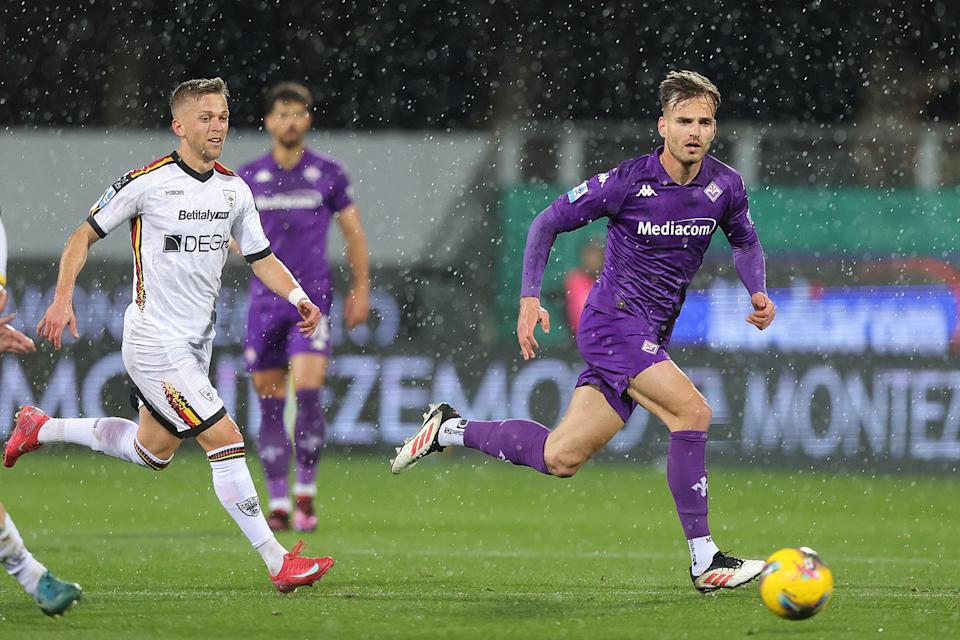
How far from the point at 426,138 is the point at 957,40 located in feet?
40.6

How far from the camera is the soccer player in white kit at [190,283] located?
669 cm

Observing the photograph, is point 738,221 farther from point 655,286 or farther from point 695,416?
point 695,416

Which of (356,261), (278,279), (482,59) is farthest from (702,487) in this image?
(482,59)

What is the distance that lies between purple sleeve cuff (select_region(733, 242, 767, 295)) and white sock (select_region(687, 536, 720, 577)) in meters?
1.13

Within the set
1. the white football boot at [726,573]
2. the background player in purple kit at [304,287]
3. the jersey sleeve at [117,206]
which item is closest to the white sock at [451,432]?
the white football boot at [726,573]

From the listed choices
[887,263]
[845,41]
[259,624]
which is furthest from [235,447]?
[845,41]

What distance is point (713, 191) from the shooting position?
703 centimetres

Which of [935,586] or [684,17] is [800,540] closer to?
[935,586]

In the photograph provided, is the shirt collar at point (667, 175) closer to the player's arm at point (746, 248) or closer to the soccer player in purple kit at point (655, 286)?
the soccer player in purple kit at point (655, 286)

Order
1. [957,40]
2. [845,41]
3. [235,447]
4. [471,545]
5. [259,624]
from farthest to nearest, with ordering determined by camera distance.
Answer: [957,40], [845,41], [471,545], [235,447], [259,624]

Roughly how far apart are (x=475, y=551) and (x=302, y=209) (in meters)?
2.37

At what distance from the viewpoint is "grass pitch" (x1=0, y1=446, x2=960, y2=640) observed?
5.98 meters

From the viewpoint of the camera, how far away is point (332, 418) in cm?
1334

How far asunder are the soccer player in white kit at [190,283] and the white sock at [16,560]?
99cm
